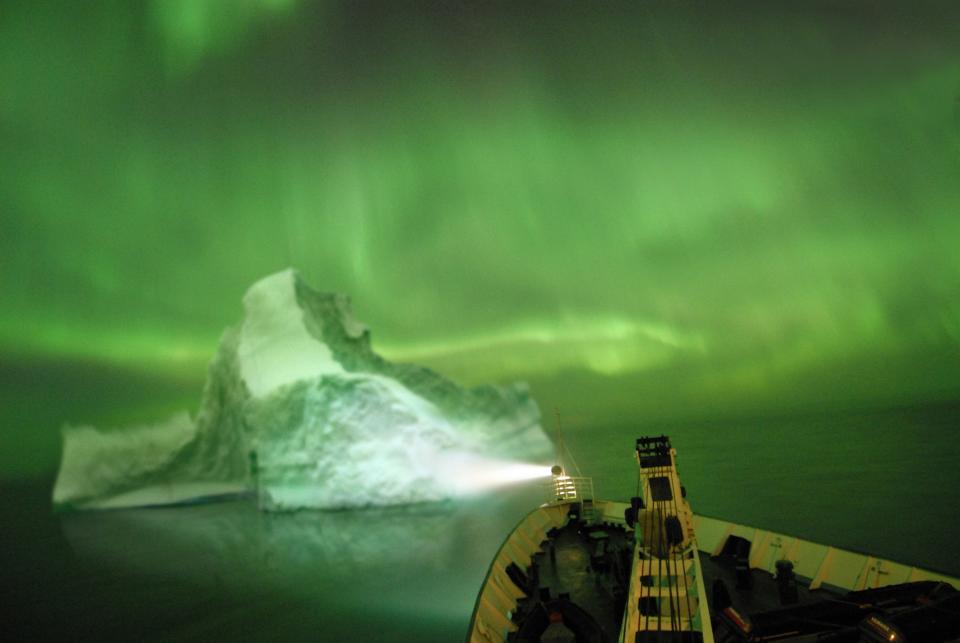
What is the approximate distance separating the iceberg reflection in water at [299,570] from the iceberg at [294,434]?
2.87 metres

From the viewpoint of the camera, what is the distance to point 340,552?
31.1 metres

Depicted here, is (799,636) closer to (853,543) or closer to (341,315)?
(853,543)

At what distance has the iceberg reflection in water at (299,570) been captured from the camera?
64.6 feet

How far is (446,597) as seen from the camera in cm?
2134

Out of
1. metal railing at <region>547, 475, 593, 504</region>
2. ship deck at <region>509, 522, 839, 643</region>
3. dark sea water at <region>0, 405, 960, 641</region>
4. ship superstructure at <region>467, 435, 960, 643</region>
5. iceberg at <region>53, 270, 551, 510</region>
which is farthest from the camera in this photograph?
iceberg at <region>53, 270, 551, 510</region>

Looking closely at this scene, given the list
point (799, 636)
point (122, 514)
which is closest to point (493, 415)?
point (122, 514)

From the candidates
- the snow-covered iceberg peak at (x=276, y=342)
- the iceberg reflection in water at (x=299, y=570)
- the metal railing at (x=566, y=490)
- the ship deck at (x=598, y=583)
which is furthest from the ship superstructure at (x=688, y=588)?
the snow-covered iceberg peak at (x=276, y=342)

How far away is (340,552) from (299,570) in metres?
3.64

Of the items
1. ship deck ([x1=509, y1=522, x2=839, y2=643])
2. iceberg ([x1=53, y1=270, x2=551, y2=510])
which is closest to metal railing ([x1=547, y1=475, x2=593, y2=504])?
ship deck ([x1=509, y1=522, x2=839, y2=643])

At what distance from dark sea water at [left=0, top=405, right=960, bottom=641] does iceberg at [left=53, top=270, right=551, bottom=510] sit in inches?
96.6

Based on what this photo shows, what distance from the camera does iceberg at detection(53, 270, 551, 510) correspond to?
39406 millimetres

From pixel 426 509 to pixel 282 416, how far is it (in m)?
12.6

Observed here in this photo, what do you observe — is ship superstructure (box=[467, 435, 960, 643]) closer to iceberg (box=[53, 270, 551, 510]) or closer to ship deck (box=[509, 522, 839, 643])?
ship deck (box=[509, 522, 839, 643])

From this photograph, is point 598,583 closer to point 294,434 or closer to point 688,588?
point 688,588
